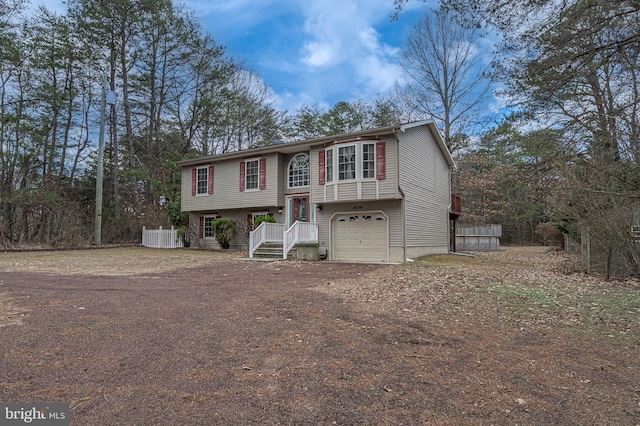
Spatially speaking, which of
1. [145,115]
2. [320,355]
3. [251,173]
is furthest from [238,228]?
[320,355]

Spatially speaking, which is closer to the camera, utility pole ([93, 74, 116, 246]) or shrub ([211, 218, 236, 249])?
shrub ([211, 218, 236, 249])

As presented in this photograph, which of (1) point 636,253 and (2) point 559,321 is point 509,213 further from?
(2) point 559,321

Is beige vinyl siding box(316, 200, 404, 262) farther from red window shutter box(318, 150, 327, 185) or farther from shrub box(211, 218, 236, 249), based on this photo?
shrub box(211, 218, 236, 249)

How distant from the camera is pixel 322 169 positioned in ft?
48.5

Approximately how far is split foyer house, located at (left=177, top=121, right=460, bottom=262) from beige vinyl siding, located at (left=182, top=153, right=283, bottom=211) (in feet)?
0.15

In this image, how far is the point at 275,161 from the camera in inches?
667

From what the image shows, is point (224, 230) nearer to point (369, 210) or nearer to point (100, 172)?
point (100, 172)

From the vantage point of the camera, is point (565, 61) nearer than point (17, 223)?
Yes

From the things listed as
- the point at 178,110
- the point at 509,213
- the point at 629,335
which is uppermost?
the point at 178,110

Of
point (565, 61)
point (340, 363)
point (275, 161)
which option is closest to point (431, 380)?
point (340, 363)

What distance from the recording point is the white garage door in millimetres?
14211

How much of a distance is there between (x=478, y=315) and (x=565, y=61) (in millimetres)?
3956

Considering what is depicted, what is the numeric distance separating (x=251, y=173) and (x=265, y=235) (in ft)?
13.6

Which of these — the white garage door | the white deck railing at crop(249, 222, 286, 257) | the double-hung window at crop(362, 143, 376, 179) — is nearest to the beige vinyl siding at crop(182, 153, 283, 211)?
the white deck railing at crop(249, 222, 286, 257)
